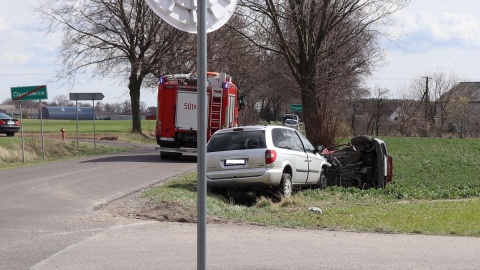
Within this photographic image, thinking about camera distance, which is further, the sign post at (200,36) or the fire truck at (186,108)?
the fire truck at (186,108)

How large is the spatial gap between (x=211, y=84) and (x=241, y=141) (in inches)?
380

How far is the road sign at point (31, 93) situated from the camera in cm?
2700

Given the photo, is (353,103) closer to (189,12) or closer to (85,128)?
(85,128)

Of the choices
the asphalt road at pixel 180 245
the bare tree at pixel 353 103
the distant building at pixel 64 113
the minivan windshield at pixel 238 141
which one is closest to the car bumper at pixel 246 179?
the minivan windshield at pixel 238 141

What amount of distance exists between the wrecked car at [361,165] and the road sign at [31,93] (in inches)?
502

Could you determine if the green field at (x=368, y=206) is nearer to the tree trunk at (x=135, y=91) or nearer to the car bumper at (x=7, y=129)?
the car bumper at (x=7, y=129)

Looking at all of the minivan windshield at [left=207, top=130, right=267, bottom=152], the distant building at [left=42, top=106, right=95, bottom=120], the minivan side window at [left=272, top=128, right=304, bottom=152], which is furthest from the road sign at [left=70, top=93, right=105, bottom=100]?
the distant building at [left=42, top=106, right=95, bottom=120]

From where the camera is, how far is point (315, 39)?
33.3 meters

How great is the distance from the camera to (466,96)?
3775 inches

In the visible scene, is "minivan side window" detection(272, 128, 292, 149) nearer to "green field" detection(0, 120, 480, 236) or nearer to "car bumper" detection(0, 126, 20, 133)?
"green field" detection(0, 120, 480, 236)

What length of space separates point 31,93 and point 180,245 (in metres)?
19.5

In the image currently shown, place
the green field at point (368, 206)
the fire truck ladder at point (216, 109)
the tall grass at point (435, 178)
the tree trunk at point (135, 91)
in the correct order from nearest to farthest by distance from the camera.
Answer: the green field at point (368, 206) → the tall grass at point (435, 178) → the fire truck ladder at point (216, 109) → the tree trunk at point (135, 91)

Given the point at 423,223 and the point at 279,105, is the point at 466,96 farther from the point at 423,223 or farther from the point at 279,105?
the point at 423,223

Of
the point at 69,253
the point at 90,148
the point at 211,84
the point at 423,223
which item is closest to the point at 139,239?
the point at 69,253
